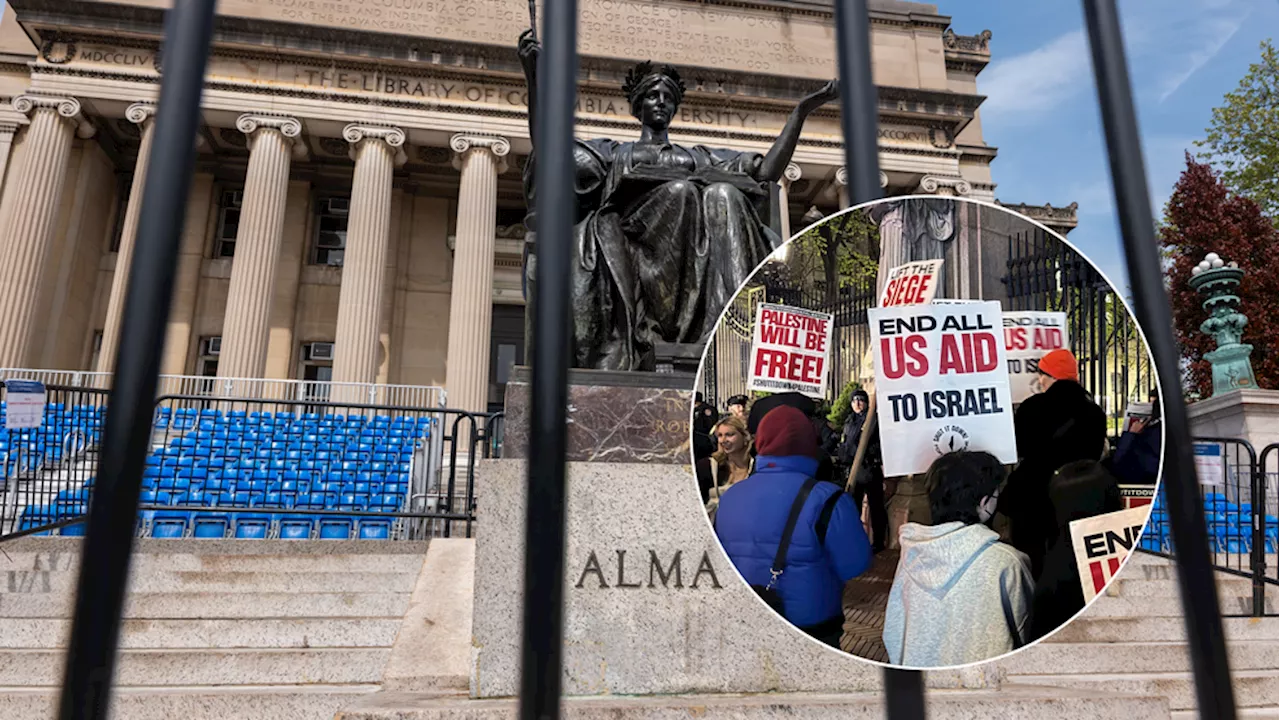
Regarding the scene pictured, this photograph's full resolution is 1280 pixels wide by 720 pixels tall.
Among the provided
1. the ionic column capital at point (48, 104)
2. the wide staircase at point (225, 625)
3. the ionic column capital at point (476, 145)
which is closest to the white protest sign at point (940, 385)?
the wide staircase at point (225, 625)

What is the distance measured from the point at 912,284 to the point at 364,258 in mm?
20542

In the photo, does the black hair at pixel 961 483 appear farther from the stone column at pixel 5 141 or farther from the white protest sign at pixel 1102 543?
the stone column at pixel 5 141

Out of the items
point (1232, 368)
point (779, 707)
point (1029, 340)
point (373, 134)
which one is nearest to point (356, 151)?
point (373, 134)

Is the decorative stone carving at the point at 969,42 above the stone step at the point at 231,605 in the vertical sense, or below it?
above

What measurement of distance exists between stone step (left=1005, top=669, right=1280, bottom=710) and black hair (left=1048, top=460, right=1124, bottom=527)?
138 inches

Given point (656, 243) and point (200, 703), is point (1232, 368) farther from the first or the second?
point (200, 703)

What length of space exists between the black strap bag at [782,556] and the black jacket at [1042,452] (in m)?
0.24

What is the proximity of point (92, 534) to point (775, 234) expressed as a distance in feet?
13.9

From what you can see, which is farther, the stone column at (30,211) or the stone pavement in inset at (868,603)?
the stone column at (30,211)

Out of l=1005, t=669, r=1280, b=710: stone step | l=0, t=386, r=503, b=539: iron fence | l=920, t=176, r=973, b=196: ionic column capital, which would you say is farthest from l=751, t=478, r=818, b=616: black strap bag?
l=920, t=176, r=973, b=196: ionic column capital

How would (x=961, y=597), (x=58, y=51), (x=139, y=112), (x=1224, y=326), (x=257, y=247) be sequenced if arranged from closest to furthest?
(x=961, y=597) → (x=1224, y=326) → (x=257, y=247) → (x=139, y=112) → (x=58, y=51)

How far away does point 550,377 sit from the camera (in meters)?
0.85

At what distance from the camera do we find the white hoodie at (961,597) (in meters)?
1.02

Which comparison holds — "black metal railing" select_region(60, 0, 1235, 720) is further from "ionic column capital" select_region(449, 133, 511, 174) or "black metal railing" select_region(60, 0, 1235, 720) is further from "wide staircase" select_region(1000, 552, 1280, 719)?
"ionic column capital" select_region(449, 133, 511, 174)
